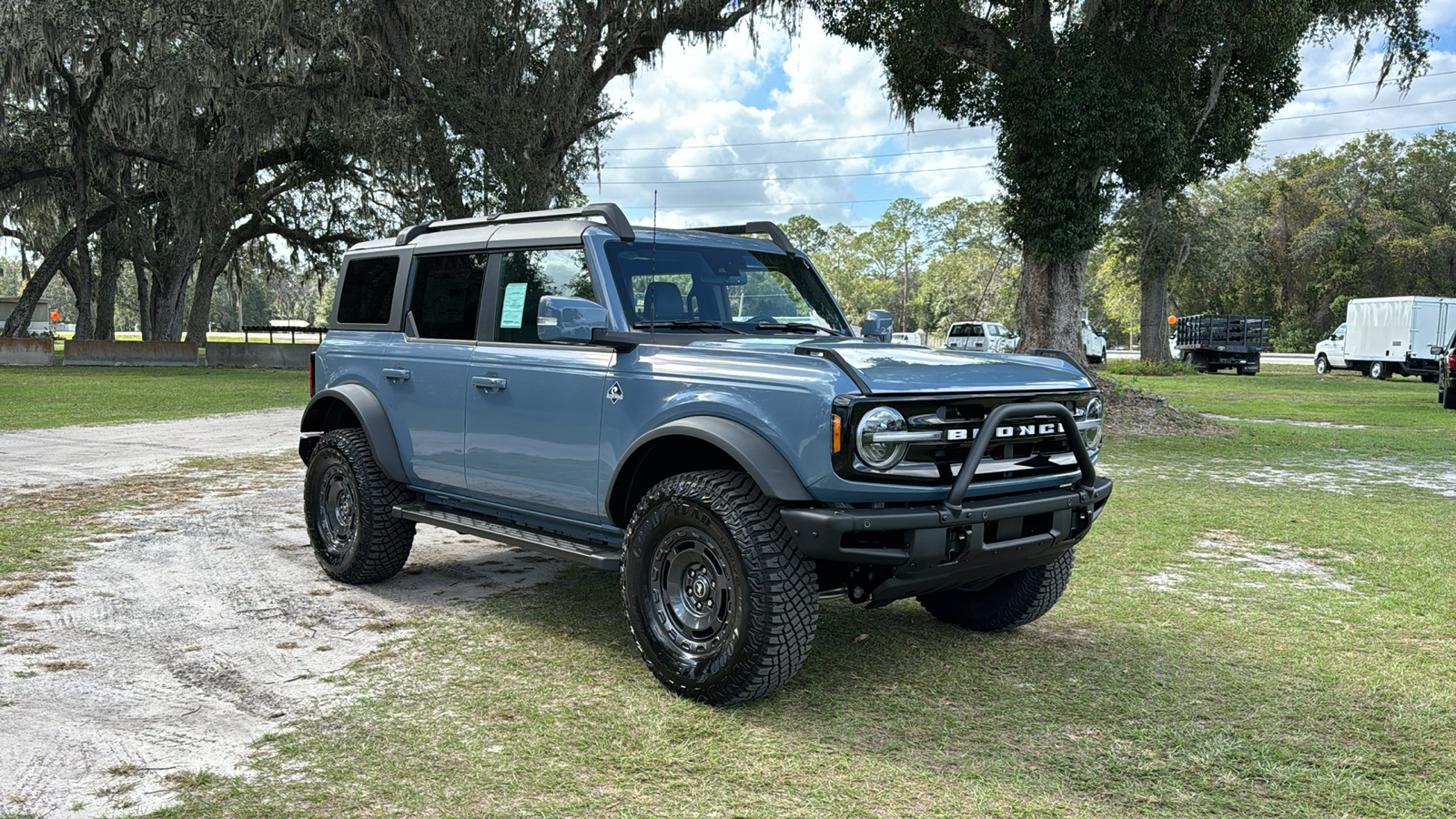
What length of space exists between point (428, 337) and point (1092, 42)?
13.4m

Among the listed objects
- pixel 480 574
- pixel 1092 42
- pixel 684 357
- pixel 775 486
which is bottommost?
pixel 480 574

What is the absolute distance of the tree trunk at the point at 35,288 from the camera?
1417 inches

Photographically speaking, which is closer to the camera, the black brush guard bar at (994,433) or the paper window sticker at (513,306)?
the black brush guard bar at (994,433)

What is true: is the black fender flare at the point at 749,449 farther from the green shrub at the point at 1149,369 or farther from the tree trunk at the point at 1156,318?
the tree trunk at the point at 1156,318

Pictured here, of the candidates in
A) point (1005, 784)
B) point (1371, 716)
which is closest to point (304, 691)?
point (1005, 784)

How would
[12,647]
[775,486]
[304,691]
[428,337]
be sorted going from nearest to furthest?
[775,486], [304,691], [12,647], [428,337]

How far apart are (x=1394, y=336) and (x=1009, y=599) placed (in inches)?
1387

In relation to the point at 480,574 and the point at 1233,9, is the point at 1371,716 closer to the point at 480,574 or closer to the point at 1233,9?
the point at 480,574

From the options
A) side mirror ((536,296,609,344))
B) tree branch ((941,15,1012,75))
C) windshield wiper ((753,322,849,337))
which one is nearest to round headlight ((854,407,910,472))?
side mirror ((536,296,609,344))

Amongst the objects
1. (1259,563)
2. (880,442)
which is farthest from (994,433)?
(1259,563)

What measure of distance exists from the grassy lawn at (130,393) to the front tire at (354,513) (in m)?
11.1

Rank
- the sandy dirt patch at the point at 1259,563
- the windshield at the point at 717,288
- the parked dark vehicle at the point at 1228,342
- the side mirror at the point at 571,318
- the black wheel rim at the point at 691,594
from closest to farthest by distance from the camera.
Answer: the black wheel rim at the point at 691,594, the side mirror at the point at 571,318, the windshield at the point at 717,288, the sandy dirt patch at the point at 1259,563, the parked dark vehicle at the point at 1228,342

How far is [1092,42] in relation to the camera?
634 inches

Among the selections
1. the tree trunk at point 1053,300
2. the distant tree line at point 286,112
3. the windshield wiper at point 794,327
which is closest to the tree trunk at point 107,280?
the distant tree line at point 286,112
